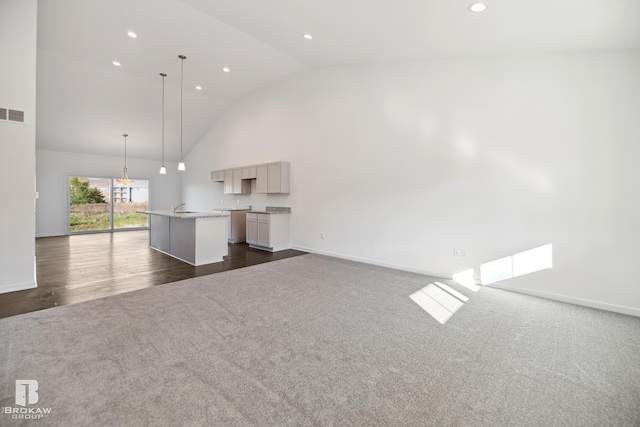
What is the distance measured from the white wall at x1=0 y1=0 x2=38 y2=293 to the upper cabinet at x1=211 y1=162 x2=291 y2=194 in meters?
4.06

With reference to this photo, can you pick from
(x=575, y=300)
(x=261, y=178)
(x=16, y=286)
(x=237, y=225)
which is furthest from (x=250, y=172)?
(x=575, y=300)

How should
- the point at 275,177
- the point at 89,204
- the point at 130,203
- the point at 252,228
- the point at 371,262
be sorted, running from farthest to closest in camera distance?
the point at 130,203
the point at 89,204
the point at 252,228
the point at 275,177
the point at 371,262

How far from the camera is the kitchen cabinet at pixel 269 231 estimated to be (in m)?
6.33

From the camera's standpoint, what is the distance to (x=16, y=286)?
3.53m

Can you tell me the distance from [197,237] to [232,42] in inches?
144

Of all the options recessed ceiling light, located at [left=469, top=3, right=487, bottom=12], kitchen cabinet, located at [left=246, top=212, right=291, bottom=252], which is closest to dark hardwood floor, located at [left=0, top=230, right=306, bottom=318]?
kitchen cabinet, located at [left=246, top=212, right=291, bottom=252]

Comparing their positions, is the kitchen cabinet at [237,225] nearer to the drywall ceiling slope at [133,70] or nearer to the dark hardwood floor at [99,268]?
the dark hardwood floor at [99,268]

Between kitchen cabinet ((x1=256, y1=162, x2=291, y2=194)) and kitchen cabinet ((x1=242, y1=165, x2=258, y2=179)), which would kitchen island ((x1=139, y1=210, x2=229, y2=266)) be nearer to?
kitchen cabinet ((x1=256, y1=162, x2=291, y2=194))

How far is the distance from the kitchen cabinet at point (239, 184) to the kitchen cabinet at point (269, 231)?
3.68ft

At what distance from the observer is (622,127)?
3076 millimetres

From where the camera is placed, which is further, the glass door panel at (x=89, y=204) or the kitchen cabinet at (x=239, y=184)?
the glass door panel at (x=89, y=204)

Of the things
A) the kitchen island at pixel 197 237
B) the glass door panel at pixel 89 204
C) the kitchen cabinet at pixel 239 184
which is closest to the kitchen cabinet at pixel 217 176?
the kitchen cabinet at pixel 239 184

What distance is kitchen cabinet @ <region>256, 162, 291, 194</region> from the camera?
654 centimetres

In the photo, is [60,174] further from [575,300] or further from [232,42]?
[575,300]
